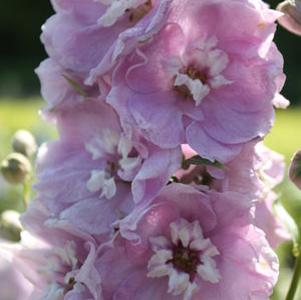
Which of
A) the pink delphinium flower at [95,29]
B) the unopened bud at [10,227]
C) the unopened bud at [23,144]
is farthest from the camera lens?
the unopened bud at [23,144]

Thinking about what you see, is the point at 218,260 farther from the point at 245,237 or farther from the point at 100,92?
the point at 100,92

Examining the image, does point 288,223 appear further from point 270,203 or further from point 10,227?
point 10,227

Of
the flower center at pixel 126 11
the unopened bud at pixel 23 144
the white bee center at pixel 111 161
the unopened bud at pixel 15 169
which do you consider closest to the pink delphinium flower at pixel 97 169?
the white bee center at pixel 111 161

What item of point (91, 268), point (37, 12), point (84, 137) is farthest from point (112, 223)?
point (37, 12)

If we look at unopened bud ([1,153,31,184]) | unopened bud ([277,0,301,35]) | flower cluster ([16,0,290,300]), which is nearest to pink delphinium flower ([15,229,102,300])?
flower cluster ([16,0,290,300])

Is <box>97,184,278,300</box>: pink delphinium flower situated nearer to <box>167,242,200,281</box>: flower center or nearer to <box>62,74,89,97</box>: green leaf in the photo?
<box>167,242,200,281</box>: flower center

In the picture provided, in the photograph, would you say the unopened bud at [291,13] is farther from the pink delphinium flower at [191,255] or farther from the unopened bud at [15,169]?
the unopened bud at [15,169]

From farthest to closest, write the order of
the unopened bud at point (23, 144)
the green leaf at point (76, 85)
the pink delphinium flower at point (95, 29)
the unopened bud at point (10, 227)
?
the unopened bud at point (23, 144), the unopened bud at point (10, 227), the green leaf at point (76, 85), the pink delphinium flower at point (95, 29)
